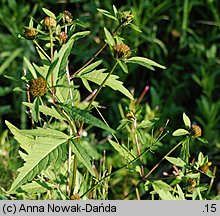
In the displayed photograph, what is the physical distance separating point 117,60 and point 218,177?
4.27 feet

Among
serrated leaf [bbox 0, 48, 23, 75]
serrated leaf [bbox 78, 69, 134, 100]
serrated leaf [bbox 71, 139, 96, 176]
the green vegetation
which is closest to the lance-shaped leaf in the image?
serrated leaf [bbox 71, 139, 96, 176]

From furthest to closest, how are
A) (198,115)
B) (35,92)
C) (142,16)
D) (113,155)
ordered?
(142,16) → (198,115) → (113,155) → (35,92)

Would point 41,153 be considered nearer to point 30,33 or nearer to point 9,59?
point 30,33

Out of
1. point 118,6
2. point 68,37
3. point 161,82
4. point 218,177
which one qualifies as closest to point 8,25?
point 118,6

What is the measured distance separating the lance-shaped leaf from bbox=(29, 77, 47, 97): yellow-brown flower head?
0.27 ft

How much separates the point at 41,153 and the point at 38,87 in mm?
138

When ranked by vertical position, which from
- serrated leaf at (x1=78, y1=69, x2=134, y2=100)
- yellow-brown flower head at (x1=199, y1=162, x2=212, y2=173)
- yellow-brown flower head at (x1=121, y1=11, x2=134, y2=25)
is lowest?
Result: yellow-brown flower head at (x1=199, y1=162, x2=212, y2=173)

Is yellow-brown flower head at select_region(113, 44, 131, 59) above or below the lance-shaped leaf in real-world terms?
above

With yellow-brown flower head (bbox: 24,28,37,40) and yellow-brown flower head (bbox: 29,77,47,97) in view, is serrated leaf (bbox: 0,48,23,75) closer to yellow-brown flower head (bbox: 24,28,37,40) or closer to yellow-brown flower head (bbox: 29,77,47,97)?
yellow-brown flower head (bbox: 24,28,37,40)

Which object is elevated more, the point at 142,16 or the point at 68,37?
the point at 142,16

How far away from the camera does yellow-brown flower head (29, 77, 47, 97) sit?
1.09 meters

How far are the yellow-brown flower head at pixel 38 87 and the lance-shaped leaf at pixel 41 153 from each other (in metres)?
0.08
